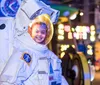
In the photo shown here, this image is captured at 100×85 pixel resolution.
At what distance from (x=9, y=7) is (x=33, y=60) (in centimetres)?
57

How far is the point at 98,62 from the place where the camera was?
1741 cm

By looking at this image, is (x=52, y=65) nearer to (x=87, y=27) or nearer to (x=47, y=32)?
(x=47, y=32)

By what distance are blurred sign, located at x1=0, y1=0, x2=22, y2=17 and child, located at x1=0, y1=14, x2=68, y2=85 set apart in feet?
0.79

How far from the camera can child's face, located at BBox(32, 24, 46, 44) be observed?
9.81 ft

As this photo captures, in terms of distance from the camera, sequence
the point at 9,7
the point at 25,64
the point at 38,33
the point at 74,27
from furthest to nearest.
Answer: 1. the point at 74,27
2. the point at 9,7
3. the point at 38,33
4. the point at 25,64

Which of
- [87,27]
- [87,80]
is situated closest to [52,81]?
[87,80]

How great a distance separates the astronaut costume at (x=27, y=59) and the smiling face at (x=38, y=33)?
0.12ft

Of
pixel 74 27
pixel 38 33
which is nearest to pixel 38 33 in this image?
pixel 38 33

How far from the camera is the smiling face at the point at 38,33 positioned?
9.82 feet

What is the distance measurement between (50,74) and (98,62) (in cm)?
1456

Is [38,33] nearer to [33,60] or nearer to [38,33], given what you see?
[38,33]

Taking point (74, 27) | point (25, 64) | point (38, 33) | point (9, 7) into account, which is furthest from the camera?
point (74, 27)

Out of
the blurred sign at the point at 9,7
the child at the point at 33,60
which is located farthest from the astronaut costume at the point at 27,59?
the blurred sign at the point at 9,7

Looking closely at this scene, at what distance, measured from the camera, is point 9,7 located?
316cm
